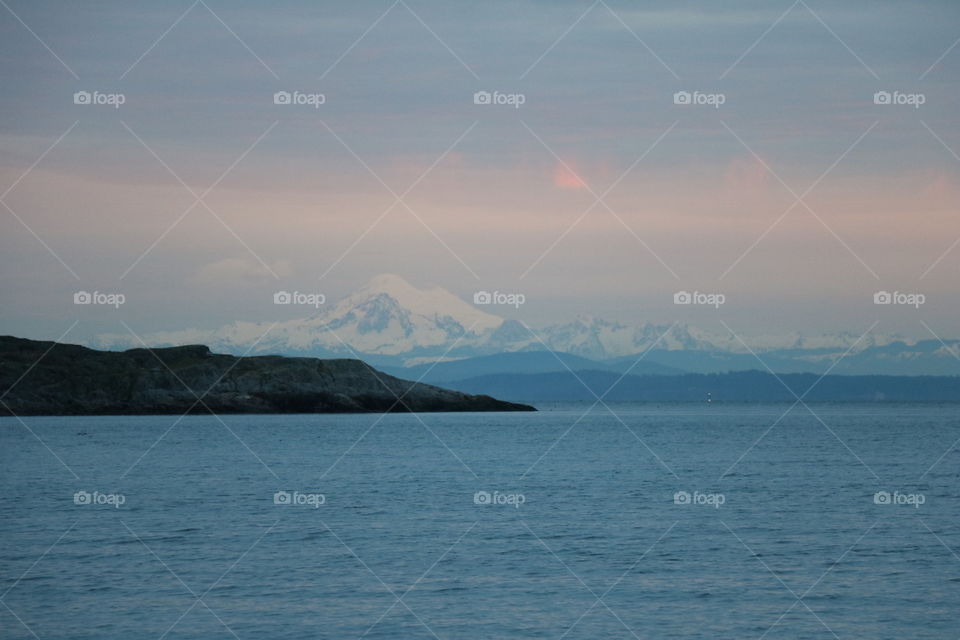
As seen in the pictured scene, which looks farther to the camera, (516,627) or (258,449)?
(258,449)

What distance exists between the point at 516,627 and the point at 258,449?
82657 millimetres

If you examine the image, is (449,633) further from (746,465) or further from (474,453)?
(474,453)

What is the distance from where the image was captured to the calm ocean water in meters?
29.6

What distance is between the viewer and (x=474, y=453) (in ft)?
344

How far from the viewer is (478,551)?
40.5 meters

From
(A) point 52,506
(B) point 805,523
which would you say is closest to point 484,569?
(B) point 805,523

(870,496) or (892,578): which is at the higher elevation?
(870,496)

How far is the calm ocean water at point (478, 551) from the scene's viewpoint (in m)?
29.6

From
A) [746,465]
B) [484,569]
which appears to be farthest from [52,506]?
[746,465]

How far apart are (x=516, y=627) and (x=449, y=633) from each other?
183 centimetres

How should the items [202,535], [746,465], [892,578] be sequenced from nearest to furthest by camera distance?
[892,578]
[202,535]
[746,465]

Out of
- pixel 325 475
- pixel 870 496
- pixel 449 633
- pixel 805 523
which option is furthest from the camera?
pixel 325 475

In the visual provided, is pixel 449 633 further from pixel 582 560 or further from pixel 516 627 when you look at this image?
pixel 582 560

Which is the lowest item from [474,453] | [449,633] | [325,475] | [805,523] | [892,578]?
[449,633]
